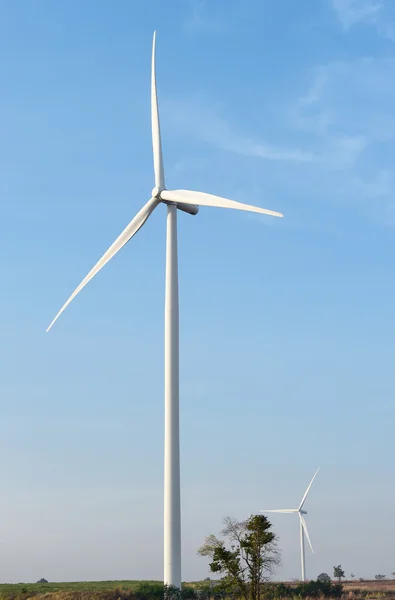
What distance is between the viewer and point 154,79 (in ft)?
241

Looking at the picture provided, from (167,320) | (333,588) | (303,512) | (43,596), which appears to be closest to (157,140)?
(167,320)

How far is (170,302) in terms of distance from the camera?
207ft

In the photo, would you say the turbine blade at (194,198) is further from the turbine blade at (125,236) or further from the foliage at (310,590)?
the foliage at (310,590)

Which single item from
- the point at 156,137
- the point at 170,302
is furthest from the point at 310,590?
the point at 156,137

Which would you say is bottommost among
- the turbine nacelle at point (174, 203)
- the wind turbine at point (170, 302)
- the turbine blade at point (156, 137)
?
the wind turbine at point (170, 302)

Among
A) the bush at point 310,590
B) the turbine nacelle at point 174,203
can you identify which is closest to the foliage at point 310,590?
the bush at point 310,590

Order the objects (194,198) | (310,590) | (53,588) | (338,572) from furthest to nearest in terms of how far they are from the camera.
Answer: (338,572), (310,590), (53,588), (194,198)

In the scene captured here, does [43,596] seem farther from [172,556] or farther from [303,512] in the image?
[303,512]

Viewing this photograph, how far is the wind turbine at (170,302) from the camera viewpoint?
194 feet

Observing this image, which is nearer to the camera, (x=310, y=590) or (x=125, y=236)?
(x=125, y=236)

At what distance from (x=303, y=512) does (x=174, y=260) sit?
→ 6659cm

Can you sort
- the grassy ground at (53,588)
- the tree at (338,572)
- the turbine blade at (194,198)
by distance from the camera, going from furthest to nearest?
1. the tree at (338,572)
2. the grassy ground at (53,588)
3. the turbine blade at (194,198)

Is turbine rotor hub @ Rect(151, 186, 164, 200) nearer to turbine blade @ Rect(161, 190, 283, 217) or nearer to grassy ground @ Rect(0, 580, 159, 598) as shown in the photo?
turbine blade @ Rect(161, 190, 283, 217)

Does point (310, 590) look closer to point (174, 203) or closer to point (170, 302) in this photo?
point (170, 302)
